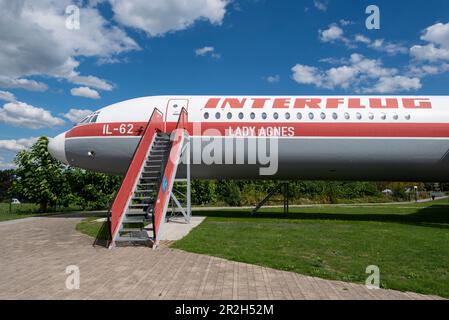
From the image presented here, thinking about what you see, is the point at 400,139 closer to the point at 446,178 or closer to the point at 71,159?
the point at 446,178

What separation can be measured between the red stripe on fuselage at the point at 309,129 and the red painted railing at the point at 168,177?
980 mm

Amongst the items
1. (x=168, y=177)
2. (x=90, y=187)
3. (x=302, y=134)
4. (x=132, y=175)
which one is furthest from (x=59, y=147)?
(x=302, y=134)

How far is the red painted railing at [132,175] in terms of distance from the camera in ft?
36.9

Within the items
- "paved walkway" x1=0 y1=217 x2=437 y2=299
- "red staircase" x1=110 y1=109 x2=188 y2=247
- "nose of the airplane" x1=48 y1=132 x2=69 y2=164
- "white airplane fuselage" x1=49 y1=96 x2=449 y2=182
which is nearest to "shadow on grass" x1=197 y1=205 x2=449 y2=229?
"white airplane fuselage" x1=49 y1=96 x2=449 y2=182

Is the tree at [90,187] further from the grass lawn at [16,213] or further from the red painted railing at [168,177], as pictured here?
→ the red painted railing at [168,177]

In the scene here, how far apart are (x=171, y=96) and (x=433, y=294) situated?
15104mm

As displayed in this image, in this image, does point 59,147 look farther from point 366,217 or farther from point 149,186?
point 366,217

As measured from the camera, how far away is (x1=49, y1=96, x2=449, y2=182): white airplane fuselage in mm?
16703

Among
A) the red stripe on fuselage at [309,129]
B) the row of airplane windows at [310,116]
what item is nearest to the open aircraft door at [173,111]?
the red stripe on fuselage at [309,129]

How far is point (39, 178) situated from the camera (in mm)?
27344

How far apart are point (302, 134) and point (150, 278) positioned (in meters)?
11.5

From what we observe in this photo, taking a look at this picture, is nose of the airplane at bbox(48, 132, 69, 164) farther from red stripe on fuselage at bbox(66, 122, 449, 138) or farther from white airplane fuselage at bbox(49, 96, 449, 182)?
red stripe on fuselage at bbox(66, 122, 449, 138)

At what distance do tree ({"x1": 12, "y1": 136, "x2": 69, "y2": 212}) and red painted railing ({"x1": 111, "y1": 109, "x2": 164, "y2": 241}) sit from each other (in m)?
14.6

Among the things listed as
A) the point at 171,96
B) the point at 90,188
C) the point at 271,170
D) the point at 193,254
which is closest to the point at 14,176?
the point at 90,188
